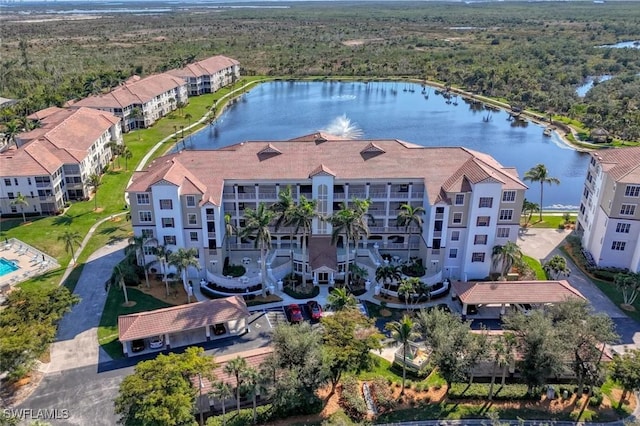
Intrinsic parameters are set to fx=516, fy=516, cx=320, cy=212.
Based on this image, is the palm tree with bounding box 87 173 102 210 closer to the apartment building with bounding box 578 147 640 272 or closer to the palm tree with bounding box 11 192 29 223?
the palm tree with bounding box 11 192 29 223

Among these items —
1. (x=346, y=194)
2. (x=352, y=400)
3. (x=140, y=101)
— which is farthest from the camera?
(x=140, y=101)

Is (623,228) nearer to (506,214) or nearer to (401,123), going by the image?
(506,214)

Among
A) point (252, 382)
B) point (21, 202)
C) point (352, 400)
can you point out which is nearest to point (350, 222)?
point (352, 400)

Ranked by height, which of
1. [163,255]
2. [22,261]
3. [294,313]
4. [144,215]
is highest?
[144,215]

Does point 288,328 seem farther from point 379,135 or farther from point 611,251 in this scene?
point 379,135

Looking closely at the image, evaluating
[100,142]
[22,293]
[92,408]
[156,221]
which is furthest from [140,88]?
[92,408]

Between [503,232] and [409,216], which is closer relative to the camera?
[409,216]
